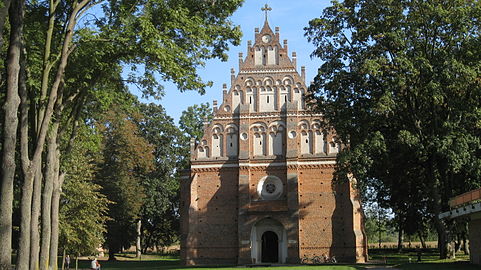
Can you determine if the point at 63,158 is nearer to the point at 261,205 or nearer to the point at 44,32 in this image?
the point at 44,32

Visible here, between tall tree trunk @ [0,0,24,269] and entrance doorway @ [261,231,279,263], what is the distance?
26.3m

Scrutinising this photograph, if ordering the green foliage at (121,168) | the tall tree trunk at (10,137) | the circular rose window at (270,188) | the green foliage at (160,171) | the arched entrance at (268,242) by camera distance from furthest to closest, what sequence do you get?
the green foliage at (160,171) → the green foliage at (121,168) → the circular rose window at (270,188) → the arched entrance at (268,242) → the tall tree trunk at (10,137)

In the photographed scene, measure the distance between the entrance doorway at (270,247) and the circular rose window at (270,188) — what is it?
97.6 inches

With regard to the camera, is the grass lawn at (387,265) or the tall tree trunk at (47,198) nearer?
the tall tree trunk at (47,198)

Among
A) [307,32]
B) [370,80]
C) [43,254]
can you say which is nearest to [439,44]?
[370,80]

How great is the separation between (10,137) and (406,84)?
16872 mm

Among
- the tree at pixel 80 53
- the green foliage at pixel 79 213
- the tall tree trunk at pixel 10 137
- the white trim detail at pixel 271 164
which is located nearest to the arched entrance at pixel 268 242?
the white trim detail at pixel 271 164

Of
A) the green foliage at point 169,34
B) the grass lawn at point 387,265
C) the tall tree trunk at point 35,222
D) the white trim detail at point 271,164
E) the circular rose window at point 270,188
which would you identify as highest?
the green foliage at point 169,34

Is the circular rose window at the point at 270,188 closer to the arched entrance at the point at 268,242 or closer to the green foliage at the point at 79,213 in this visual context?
the arched entrance at the point at 268,242

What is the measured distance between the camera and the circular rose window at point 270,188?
122 feet

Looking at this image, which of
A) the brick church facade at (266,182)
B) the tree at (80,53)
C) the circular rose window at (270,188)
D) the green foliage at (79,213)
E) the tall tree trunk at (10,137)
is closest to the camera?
the tall tree trunk at (10,137)

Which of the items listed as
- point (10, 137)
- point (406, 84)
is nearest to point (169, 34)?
point (10, 137)

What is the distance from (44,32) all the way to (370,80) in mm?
14181

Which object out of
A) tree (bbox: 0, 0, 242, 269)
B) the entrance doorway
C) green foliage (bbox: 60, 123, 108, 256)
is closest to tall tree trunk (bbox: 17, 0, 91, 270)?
tree (bbox: 0, 0, 242, 269)
